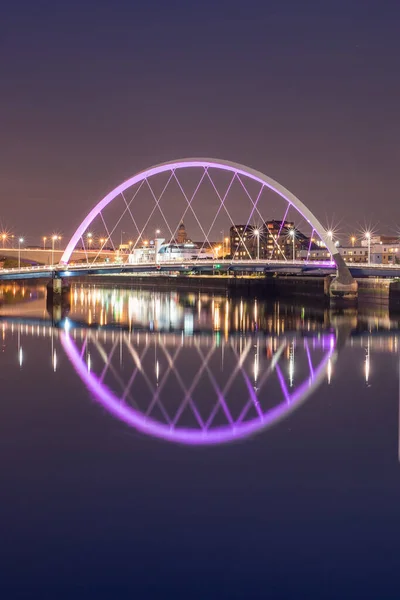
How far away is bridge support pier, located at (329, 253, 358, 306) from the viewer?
49.7 meters

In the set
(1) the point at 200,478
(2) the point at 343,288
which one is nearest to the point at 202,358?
(1) the point at 200,478

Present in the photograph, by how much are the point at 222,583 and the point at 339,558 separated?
1.51 metres

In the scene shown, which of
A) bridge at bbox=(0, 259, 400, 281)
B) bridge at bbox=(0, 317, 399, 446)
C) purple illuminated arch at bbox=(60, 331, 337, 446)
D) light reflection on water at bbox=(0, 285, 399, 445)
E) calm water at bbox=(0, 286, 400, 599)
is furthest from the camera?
bridge at bbox=(0, 259, 400, 281)

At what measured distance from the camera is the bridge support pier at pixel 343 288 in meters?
49.7

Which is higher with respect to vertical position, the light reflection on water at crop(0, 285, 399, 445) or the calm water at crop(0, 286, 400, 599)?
the light reflection on water at crop(0, 285, 399, 445)

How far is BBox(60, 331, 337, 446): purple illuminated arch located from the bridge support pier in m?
29.6

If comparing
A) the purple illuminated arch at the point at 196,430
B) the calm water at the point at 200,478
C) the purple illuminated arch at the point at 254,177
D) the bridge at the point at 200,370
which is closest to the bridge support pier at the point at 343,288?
the purple illuminated arch at the point at 254,177

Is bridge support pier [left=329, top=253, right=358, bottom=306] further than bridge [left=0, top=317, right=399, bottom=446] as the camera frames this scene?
Yes

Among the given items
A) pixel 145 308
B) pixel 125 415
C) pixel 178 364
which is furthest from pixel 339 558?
pixel 145 308

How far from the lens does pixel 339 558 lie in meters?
7.98

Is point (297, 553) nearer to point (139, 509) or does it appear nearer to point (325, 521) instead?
point (325, 521)

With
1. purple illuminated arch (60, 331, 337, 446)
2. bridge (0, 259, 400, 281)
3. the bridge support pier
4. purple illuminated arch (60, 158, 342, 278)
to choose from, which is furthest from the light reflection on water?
purple illuminated arch (60, 158, 342, 278)

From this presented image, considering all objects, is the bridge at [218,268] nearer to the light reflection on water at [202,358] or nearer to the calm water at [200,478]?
the light reflection on water at [202,358]

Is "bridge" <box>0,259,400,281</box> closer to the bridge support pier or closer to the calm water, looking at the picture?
the bridge support pier
